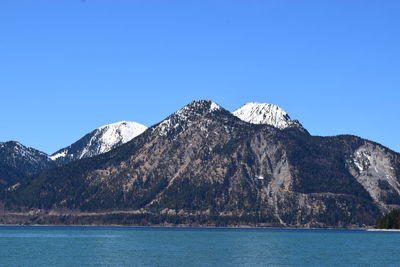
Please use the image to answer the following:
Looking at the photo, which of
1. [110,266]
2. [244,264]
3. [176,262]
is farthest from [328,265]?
[110,266]

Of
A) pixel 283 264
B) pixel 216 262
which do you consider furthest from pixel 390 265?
pixel 216 262

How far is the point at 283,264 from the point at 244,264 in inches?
470

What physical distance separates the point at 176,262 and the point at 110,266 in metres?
19.8

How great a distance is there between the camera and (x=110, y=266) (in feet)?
615

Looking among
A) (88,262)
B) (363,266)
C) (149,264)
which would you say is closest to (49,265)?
(88,262)

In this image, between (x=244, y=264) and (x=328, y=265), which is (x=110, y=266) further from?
(x=328, y=265)

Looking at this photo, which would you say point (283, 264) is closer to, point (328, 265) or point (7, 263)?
point (328, 265)

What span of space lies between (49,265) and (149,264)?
2487 centimetres

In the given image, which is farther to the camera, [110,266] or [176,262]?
[176,262]

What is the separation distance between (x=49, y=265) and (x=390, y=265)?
87526 millimetres

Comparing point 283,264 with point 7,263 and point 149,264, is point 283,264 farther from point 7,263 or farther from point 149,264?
point 7,263

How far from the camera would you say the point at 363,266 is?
648 ft

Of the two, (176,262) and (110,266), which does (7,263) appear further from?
(176,262)

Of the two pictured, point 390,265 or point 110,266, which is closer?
point 110,266
